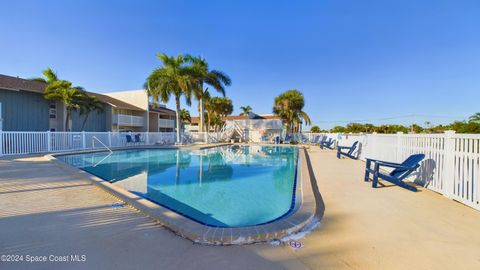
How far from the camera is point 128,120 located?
23438 mm

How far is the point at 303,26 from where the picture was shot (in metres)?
15.6

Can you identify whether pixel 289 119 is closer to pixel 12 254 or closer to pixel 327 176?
pixel 327 176

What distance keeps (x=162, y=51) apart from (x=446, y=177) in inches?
773

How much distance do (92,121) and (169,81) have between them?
34.6 ft

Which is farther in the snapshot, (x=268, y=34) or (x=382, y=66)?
(x=382, y=66)

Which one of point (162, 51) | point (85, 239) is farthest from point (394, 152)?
point (162, 51)

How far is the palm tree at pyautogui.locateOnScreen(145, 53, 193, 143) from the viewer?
17.3 meters

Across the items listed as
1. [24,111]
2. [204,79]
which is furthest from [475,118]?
[24,111]

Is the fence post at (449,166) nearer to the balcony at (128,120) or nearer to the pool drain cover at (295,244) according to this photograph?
the pool drain cover at (295,244)

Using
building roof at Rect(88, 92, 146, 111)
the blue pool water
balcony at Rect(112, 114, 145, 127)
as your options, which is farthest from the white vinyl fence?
balcony at Rect(112, 114, 145, 127)

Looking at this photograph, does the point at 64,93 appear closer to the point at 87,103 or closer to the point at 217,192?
the point at 87,103

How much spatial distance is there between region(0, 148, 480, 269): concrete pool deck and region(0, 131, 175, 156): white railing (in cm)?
960

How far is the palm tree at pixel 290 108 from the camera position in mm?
27656

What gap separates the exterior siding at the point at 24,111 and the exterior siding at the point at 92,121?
7.01 ft
